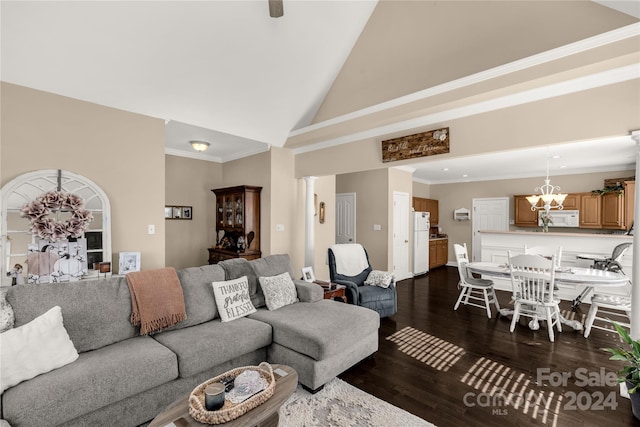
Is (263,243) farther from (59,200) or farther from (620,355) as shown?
(620,355)

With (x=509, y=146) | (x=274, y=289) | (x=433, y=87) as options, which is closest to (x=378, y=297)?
(x=274, y=289)

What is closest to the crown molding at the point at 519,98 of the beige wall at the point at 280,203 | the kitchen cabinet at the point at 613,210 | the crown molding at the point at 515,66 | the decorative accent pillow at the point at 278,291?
the crown molding at the point at 515,66

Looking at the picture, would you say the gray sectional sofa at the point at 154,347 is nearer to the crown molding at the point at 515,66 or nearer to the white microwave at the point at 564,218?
the crown molding at the point at 515,66

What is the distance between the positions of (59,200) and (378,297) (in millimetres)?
3456

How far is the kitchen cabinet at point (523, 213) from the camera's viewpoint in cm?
713

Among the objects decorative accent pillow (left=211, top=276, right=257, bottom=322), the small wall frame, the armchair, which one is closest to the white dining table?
the armchair

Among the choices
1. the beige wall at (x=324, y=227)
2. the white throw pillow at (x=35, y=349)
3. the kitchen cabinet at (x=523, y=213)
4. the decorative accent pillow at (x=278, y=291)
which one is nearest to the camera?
the white throw pillow at (x=35, y=349)

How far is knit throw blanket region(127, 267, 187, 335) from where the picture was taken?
7.45 ft

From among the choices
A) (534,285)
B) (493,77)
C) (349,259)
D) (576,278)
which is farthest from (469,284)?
(493,77)

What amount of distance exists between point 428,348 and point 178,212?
15.4ft

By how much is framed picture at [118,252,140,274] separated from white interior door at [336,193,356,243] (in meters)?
4.35

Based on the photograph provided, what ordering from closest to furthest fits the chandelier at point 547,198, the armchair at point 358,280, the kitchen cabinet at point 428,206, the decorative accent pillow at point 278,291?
the decorative accent pillow at point 278,291, the armchair at point 358,280, the chandelier at point 547,198, the kitchen cabinet at point 428,206

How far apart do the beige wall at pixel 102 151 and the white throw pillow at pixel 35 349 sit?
1496 mm

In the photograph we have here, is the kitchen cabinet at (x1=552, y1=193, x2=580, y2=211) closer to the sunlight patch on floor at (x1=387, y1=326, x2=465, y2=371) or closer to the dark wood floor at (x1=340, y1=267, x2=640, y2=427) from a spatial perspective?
the dark wood floor at (x1=340, y1=267, x2=640, y2=427)
